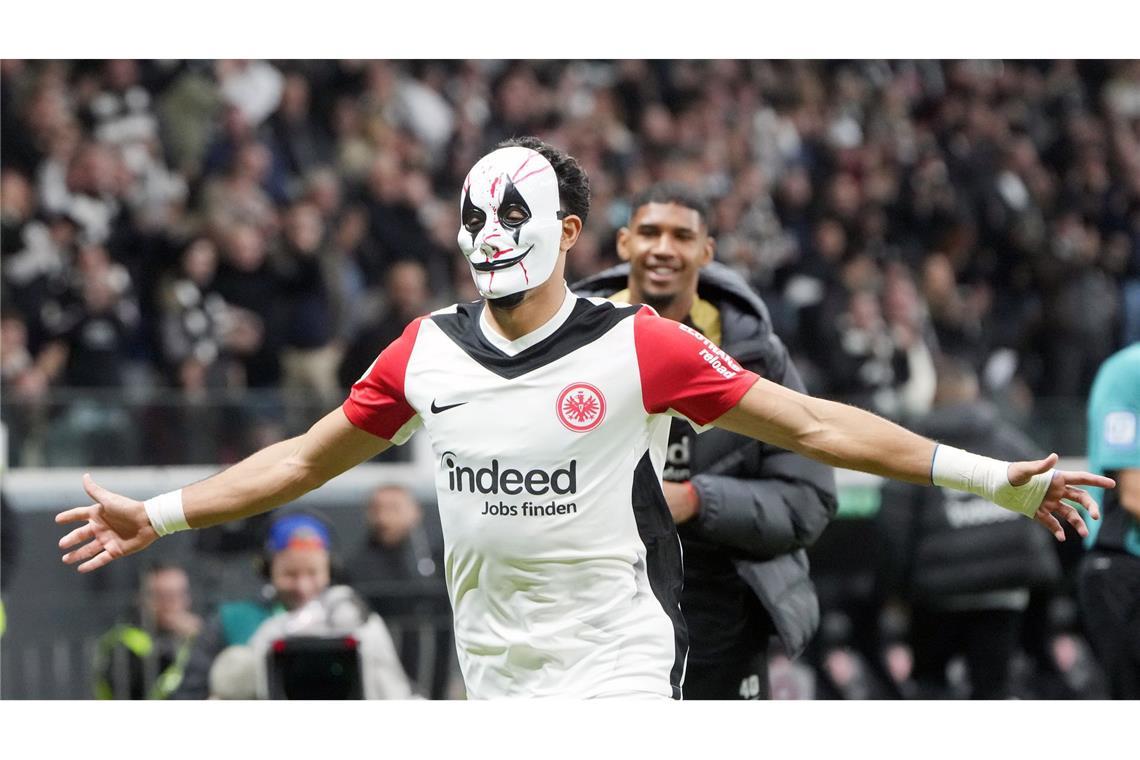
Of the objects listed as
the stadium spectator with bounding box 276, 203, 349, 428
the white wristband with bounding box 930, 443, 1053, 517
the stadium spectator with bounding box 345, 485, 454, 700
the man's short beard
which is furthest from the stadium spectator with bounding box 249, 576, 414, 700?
the stadium spectator with bounding box 276, 203, 349, 428

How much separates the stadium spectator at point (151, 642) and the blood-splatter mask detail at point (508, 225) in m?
4.87

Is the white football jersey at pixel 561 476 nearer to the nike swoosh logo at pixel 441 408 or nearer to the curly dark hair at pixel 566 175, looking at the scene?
the nike swoosh logo at pixel 441 408

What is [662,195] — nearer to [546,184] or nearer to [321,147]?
[546,184]

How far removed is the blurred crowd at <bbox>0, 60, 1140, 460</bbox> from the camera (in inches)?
516

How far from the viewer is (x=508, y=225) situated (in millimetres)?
4938

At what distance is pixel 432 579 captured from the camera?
10.7m

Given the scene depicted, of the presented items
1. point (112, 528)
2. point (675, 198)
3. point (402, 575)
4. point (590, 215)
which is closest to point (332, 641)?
point (112, 528)

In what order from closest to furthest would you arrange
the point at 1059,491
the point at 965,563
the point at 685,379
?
the point at 1059,491 → the point at 685,379 → the point at 965,563

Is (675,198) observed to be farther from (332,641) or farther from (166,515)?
(332,641)

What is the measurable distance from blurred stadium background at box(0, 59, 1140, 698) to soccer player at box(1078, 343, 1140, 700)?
1.86 meters

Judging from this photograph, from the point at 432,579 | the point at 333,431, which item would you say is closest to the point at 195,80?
the point at 432,579

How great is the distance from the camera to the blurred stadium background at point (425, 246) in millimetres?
11031

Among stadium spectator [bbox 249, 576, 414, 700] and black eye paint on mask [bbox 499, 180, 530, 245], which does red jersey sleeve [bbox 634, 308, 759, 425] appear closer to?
black eye paint on mask [bbox 499, 180, 530, 245]

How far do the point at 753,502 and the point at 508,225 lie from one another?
1.80 meters
